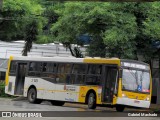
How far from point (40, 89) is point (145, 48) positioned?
7.64 m

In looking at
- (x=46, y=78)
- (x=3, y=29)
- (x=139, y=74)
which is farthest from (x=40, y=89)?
(x=3, y=29)

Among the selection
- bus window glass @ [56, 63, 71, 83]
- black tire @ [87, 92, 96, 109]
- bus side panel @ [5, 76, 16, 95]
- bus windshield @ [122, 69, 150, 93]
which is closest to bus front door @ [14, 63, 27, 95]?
bus side panel @ [5, 76, 16, 95]

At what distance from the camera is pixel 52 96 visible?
31.4m

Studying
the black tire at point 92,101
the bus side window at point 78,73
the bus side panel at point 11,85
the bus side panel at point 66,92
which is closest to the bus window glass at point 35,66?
the bus side panel at point 11,85

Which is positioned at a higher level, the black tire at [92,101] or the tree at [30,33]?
the tree at [30,33]

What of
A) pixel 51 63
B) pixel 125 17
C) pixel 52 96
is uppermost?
pixel 125 17

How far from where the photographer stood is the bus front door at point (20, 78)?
33.7m

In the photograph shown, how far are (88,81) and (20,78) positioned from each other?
674 centimetres

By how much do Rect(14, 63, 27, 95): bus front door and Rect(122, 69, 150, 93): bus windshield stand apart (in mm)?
8445

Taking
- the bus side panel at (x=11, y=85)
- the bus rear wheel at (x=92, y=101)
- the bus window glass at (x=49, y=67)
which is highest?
the bus window glass at (x=49, y=67)

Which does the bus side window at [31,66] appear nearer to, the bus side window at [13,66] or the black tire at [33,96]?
the black tire at [33,96]

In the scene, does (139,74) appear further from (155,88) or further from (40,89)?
(155,88)

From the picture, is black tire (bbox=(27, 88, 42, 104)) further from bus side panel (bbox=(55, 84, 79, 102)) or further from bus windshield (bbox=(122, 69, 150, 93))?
bus windshield (bbox=(122, 69, 150, 93))

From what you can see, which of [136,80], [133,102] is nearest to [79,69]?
[136,80]
